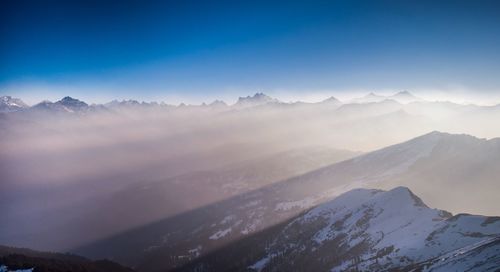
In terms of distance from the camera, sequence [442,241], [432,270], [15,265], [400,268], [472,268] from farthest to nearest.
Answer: [442,241]
[400,268]
[15,265]
[432,270]
[472,268]

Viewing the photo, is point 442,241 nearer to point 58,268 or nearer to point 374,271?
point 374,271

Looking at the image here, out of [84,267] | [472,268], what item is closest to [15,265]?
[84,267]

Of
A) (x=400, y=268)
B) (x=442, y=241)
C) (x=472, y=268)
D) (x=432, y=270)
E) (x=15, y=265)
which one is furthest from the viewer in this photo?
(x=442, y=241)

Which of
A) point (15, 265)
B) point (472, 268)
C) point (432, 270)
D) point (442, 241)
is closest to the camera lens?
point (472, 268)

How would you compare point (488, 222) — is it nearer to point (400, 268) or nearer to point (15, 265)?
point (400, 268)


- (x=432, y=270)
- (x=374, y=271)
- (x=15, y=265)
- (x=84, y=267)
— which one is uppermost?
(x=15, y=265)

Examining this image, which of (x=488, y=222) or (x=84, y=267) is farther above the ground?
(x=84, y=267)

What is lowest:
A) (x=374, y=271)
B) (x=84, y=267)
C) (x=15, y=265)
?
(x=374, y=271)

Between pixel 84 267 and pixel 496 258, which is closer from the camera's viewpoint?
pixel 496 258

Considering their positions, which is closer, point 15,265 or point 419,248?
point 15,265

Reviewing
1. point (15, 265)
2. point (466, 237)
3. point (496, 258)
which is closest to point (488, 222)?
point (466, 237)
